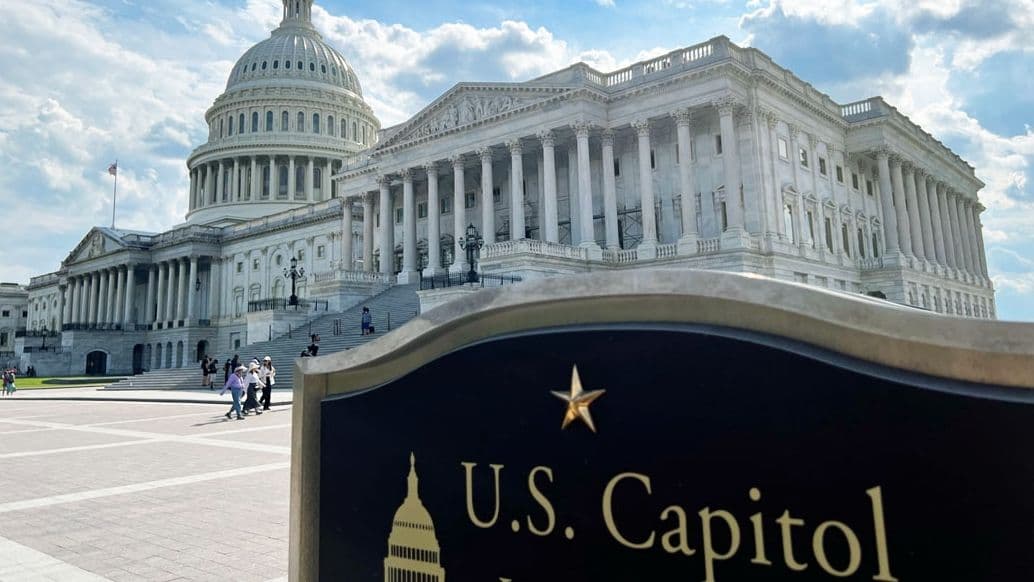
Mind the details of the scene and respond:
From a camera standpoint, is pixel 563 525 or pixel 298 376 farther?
pixel 298 376

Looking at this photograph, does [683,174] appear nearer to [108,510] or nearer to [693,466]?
[108,510]

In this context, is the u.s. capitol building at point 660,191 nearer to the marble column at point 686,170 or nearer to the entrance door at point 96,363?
the marble column at point 686,170

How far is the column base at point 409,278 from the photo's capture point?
5126cm

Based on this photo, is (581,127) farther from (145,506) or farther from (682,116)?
(145,506)

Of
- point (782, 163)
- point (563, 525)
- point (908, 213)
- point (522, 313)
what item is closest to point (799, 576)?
point (563, 525)

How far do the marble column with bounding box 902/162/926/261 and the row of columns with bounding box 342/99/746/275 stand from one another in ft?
69.5

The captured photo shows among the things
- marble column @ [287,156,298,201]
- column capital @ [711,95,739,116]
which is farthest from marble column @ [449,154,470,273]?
marble column @ [287,156,298,201]

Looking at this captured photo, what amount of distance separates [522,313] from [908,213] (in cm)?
5893

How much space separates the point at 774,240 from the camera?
38844 millimetres

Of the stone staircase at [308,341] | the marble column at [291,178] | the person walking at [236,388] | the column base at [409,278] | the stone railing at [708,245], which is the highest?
the marble column at [291,178]

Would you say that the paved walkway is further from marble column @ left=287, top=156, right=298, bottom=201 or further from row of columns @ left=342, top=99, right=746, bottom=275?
marble column @ left=287, top=156, right=298, bottom=201

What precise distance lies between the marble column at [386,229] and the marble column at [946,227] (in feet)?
154

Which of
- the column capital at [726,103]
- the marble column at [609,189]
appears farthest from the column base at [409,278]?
the column capital at [726,103]

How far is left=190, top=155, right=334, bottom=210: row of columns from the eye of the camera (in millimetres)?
97750
